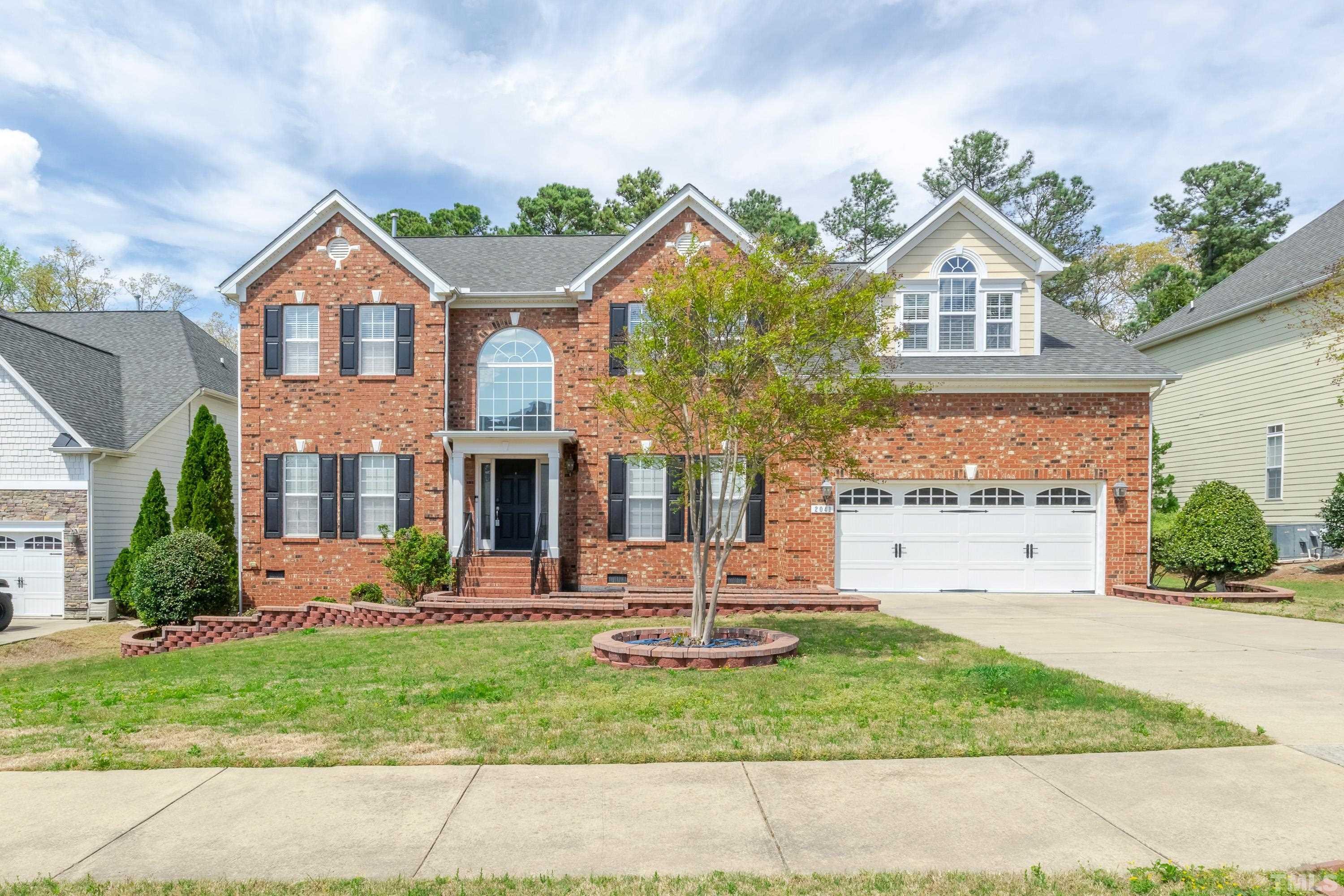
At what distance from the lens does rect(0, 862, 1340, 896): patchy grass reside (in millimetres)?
3986

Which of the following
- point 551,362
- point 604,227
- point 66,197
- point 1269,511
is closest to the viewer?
point 551,362

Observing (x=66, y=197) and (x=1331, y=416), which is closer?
(x=1331, y=416)

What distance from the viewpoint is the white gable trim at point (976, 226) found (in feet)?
57.0

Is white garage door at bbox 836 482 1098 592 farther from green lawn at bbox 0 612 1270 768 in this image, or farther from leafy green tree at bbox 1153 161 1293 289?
leafy green tree at bbox 1153 161 1293 289

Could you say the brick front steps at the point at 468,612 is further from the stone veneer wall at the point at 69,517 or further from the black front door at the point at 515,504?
the stone veneer wall at the point at 69,517

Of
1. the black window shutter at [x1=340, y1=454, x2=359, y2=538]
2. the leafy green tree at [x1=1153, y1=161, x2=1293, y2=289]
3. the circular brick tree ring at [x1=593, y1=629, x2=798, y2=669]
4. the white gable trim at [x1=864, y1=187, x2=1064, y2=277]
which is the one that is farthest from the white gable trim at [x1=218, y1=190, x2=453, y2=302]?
the leafy green tree at [x1=1153, y1=161, x2=1293, y2=289]

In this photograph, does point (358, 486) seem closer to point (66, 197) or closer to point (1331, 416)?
point (1331, 416)

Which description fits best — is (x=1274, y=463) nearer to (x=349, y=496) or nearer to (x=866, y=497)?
(x=866, y=497)

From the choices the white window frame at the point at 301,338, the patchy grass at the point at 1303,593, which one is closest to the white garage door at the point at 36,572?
the white window frame at the point at 301,338

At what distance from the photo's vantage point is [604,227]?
40312 mm

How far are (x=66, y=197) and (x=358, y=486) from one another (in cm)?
2398

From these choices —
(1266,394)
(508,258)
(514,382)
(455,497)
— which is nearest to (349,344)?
(514,382)

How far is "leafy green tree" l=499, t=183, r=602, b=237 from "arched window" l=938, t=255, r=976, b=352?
24.9 metres

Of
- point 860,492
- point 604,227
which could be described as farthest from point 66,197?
point 860,492
